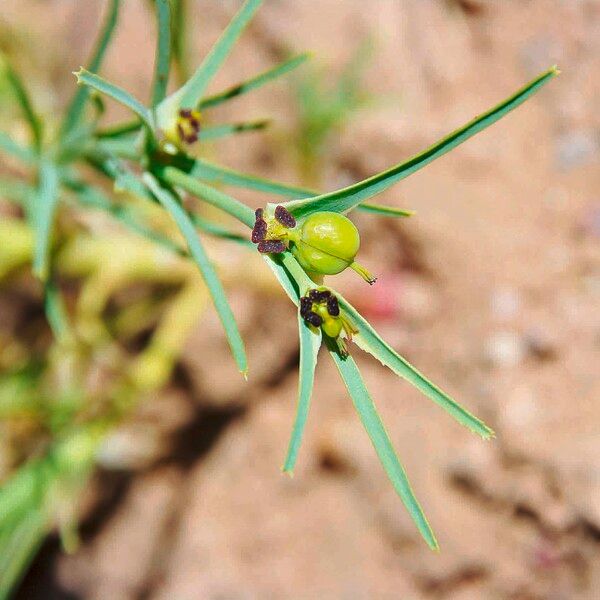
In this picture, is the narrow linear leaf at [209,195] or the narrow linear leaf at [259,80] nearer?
the narrow linear leaf at [209,195]

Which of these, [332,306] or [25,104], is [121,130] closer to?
A: [25,104]

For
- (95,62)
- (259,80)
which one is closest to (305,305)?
(259,80)

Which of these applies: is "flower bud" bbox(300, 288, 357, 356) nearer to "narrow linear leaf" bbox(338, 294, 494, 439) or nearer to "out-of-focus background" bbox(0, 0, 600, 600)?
"narrow linear leaf" bbox(338, 294, 494, 439)

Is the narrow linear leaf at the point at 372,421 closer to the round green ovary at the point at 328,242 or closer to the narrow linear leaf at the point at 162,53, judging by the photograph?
the round green ovary at the point at 328,242

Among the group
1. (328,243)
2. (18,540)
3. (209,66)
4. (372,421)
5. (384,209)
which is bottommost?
(18,540)

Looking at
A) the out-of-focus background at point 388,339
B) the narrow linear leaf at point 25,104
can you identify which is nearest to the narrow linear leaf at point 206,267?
the narrow linear leaf at point 25,104

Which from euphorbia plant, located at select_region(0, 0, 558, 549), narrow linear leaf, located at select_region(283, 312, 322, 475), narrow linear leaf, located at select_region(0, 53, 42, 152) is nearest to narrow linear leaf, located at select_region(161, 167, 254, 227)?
euphorbia plant, located at select_region(0, 0, 558, 549)

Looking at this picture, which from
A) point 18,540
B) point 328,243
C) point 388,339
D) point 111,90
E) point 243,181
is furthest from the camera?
point 388,339

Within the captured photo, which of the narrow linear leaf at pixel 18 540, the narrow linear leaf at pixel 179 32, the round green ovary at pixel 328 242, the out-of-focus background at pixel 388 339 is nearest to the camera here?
the round green ovary at pixel 328 242
